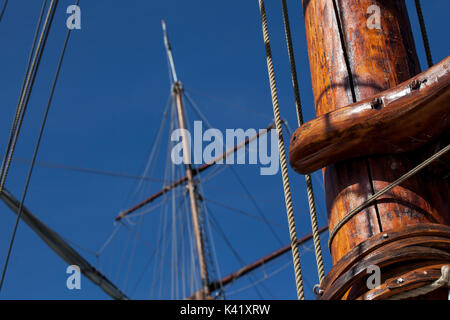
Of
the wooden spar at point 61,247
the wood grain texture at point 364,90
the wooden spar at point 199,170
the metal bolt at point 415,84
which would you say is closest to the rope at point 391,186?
the wood grain texture at point 364,90

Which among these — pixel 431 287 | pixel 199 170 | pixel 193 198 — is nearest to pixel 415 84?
pixel 431 287

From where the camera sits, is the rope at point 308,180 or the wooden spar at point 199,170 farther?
the wooden spar at point 199,170

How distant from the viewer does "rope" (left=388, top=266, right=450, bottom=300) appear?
86.9 inches

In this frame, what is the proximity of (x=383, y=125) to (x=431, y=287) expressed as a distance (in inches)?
23.8

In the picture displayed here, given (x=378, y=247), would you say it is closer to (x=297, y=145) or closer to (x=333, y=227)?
(x=333, y=227)

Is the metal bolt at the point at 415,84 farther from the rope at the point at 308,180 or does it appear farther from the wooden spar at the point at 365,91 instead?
the rope at the point at 308,180

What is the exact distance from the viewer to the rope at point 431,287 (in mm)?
2207

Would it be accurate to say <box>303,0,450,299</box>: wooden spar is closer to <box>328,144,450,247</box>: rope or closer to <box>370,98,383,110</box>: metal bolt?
<box>328,144,450,247</box>: rope

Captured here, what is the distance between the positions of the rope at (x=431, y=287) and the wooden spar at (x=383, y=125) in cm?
53

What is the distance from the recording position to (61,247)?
1814 cm

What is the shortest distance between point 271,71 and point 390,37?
2.81ft

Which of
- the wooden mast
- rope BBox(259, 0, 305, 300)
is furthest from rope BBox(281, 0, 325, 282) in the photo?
the wooden mast

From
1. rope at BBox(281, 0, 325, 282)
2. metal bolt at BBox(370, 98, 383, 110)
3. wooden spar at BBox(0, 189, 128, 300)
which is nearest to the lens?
metal bolt at BBox(370, 98, 383, 110)

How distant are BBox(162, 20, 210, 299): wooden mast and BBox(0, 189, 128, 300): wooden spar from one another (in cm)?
335
